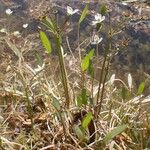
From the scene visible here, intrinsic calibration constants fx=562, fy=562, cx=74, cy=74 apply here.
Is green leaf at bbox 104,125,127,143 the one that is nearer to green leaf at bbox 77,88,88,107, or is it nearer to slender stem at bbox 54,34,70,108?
green leaf at bbox 77,88,88,107

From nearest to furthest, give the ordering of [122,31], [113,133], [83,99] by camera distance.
Answer: [113,133] → [83,99] → [122,31]

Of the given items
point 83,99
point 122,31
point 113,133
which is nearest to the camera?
point 113,133

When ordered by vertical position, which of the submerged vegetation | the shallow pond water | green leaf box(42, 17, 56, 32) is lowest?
the shallow pond water

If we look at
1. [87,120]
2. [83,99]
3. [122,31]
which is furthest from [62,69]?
[122,31]

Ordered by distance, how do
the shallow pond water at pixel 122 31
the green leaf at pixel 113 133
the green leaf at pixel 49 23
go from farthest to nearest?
the shallow pond water at pixel 122 31, the green leaf at pixel 49 23, the green leaf at pixel 113 133

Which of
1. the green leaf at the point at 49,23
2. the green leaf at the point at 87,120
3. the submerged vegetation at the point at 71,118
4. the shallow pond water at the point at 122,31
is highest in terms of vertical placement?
the green leaf at the point at 49,23

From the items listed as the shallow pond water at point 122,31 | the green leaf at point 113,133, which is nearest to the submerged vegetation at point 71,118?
the green leaf at point 113,133

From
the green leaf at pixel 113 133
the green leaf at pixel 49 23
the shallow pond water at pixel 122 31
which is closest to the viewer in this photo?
the green leaf at pixel 113 133

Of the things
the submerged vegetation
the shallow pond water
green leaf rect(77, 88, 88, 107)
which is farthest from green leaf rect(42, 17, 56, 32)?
the shallow pond water

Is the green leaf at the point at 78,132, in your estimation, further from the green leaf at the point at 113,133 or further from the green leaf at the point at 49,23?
the green leaf at the point at 49,23

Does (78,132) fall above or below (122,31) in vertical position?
above

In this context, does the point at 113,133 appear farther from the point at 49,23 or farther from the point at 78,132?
the point at 49,23

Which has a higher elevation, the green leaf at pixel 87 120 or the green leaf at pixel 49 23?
the green leaf at pixel 49 23
